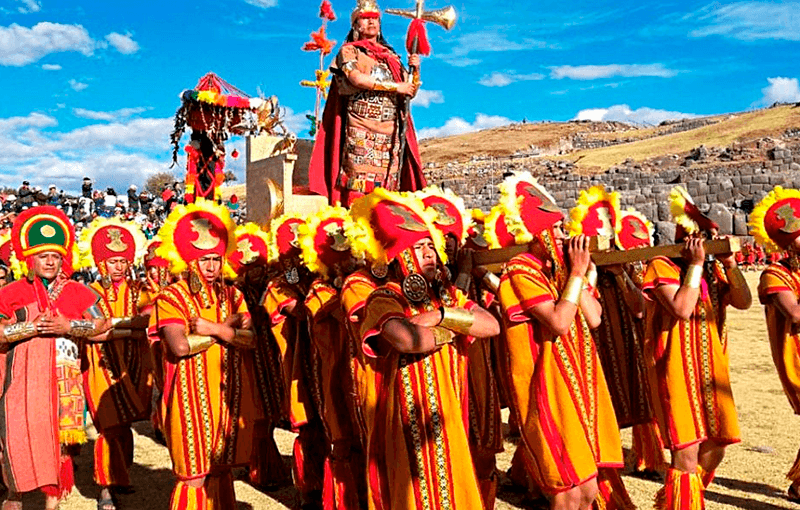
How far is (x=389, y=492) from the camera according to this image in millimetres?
3611

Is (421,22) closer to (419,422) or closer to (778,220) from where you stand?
(778,220)

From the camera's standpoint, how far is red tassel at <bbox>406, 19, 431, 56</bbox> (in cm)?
627

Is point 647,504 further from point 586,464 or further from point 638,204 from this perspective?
point 638,204

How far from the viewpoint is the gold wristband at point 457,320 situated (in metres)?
3.46

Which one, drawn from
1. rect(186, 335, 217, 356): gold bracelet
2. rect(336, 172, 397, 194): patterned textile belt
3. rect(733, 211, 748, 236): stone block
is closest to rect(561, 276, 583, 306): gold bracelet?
rect(186, 335, 217, 356): gold bracelet

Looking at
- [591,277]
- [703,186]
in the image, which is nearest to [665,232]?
[703,186]

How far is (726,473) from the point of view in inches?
246

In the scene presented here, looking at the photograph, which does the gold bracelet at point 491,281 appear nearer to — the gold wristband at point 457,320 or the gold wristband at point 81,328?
the gold wristband at point 457,320

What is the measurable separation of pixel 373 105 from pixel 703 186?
27454mm

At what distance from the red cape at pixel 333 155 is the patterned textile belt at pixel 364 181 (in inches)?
3.2

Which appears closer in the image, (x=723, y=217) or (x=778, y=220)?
(x=778, y=220)

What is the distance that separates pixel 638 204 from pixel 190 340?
91.4 ft

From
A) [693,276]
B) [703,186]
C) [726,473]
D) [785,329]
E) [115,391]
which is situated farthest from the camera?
[703,186]

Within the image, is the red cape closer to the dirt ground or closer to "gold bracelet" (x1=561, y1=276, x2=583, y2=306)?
the dirt ground
